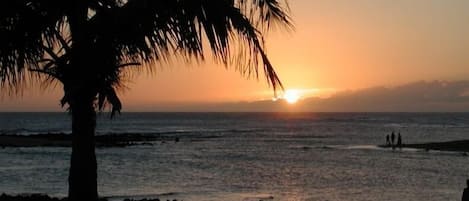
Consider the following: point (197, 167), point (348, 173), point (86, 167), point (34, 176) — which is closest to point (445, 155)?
point (348, 173)

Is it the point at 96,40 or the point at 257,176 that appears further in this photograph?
the point at 257,176

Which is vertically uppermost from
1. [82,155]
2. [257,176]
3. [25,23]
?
[25,23]

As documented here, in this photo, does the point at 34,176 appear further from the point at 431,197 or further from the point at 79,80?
the point at 79,80

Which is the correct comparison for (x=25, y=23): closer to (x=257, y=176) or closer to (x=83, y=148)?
(x=83, y=148)

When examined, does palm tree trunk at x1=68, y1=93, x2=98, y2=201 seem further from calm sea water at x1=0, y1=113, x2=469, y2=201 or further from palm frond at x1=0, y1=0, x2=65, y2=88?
calm sea water at x1=0, y1=113, x2=469, y2=201

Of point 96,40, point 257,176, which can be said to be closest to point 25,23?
point 96,40

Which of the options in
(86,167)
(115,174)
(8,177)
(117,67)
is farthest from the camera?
(115,174)

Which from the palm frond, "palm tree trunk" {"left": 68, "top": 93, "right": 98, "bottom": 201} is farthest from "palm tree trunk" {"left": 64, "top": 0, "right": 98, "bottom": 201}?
the palm frond

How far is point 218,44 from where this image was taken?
5410 mm

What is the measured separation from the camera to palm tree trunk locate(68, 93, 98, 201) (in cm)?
679

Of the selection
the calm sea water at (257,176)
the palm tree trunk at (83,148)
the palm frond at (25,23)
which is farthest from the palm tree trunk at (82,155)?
the calm sea water at (257,176)

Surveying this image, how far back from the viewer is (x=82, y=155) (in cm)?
680

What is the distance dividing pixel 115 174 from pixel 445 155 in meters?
27.7

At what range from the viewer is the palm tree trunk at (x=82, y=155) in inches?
267
